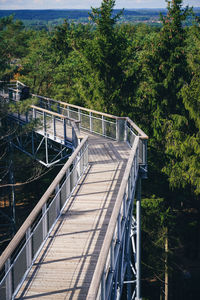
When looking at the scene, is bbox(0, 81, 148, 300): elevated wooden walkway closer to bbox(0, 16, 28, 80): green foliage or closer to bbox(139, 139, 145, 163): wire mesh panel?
bbox(139, 139, 145, 163): wire mesh panel

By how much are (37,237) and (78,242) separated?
1.00 m

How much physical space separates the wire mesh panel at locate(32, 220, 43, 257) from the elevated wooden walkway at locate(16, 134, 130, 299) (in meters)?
0.21

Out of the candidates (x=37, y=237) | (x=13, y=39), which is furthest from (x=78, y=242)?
(x=13, y=39)

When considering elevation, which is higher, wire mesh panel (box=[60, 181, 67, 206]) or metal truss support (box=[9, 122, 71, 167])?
wire mesh panel (box=[60, 181, 67, 206])

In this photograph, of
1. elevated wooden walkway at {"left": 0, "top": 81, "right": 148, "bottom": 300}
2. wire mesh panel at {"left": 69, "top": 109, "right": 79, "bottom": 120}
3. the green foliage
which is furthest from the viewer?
the green foliage

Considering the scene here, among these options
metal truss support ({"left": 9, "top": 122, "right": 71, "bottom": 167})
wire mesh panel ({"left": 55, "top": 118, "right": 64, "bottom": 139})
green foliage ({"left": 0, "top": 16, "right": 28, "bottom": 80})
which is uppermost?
green foliage ({"left": 0, "top": 16, "right": 28, "bottom": 80})

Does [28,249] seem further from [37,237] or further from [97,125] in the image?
[97,125]

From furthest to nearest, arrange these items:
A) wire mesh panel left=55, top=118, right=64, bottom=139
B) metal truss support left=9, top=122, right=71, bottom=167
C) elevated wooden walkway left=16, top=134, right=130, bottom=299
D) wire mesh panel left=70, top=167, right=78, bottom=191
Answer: metal truss support left=9, top=122, right=71, bottom=167 < wire mesh panel left=55, top=118, right=64, bottom=139 < wire mesh panel left=70, top=167, right=78, bottom=191 < elevated wooden walkway left=16, top=134, right=130, bottom=299

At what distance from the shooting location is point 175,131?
20.0 m

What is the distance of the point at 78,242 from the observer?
802cm

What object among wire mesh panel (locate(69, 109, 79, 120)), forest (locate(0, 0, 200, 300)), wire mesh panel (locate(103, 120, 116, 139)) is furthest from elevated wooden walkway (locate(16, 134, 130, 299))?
forest (locate(0, 0, 200, 300))

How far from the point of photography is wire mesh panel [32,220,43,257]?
722 centimetres

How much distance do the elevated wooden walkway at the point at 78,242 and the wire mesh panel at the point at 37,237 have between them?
21cm

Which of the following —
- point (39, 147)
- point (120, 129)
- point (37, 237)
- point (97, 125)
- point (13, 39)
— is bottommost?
point (39, 147)
